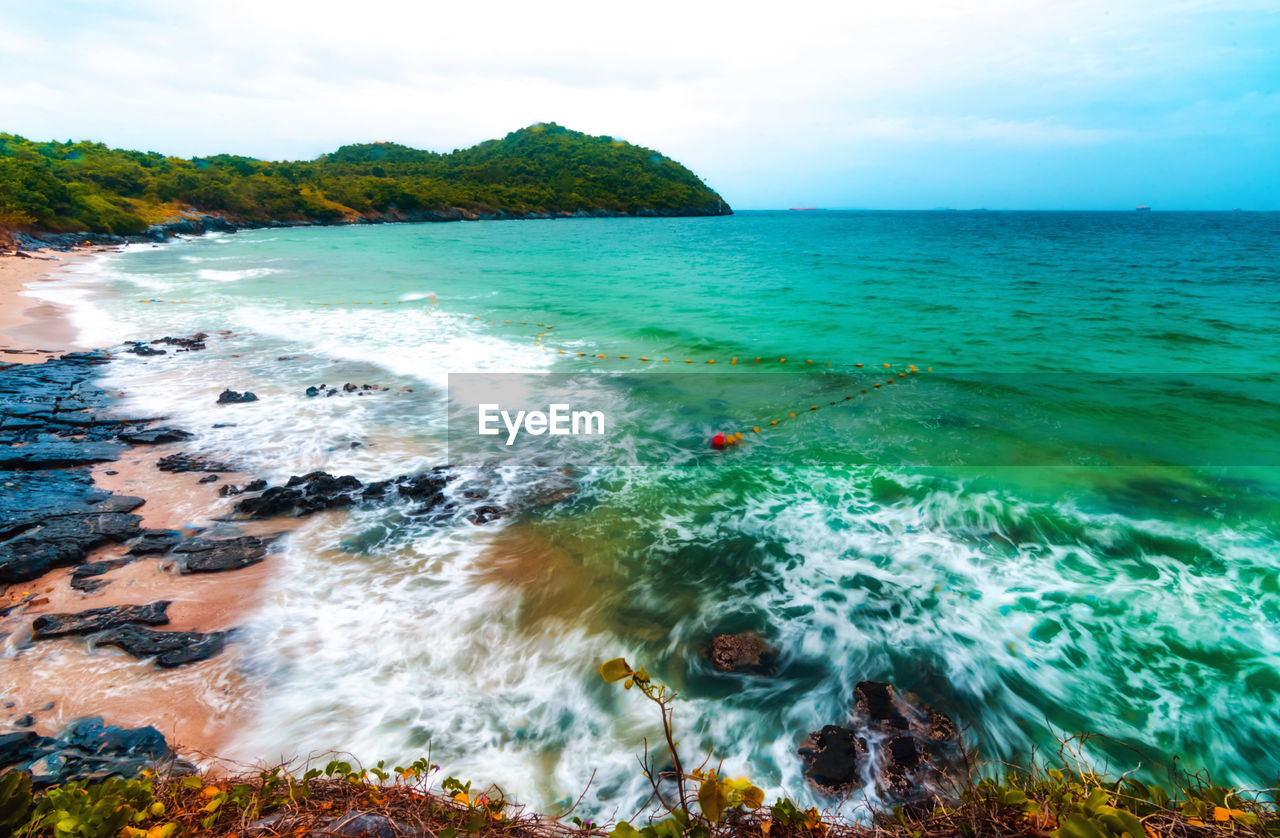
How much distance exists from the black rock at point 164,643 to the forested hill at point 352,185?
46447mm

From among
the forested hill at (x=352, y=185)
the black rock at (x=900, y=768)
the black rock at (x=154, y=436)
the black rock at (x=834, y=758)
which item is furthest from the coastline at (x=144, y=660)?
the forested hill at (x=352, y=185)

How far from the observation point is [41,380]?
1141cm

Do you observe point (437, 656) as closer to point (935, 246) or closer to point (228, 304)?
point (228, 304)

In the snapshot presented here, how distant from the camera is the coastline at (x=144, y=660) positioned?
4340mm

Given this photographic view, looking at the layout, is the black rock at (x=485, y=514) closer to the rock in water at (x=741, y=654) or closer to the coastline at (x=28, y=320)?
the rock in water at (x=741, y=654)

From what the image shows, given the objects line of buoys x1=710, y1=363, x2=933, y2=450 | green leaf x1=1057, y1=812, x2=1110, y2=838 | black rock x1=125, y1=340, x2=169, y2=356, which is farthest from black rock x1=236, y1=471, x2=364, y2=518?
black rock x1=125, y1=340, x2=169, y2=356

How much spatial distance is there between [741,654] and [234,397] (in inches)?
452

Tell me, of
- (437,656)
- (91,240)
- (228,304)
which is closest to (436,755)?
(437,656)

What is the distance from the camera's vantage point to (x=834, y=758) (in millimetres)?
4270

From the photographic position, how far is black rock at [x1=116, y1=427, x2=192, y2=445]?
9055mm

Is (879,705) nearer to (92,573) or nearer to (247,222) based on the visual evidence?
(92,573)

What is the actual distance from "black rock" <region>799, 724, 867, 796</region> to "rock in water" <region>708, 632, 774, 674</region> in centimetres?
84

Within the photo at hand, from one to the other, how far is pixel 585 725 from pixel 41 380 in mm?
A: 14414

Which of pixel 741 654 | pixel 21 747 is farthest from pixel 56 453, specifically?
pixel 741 654
